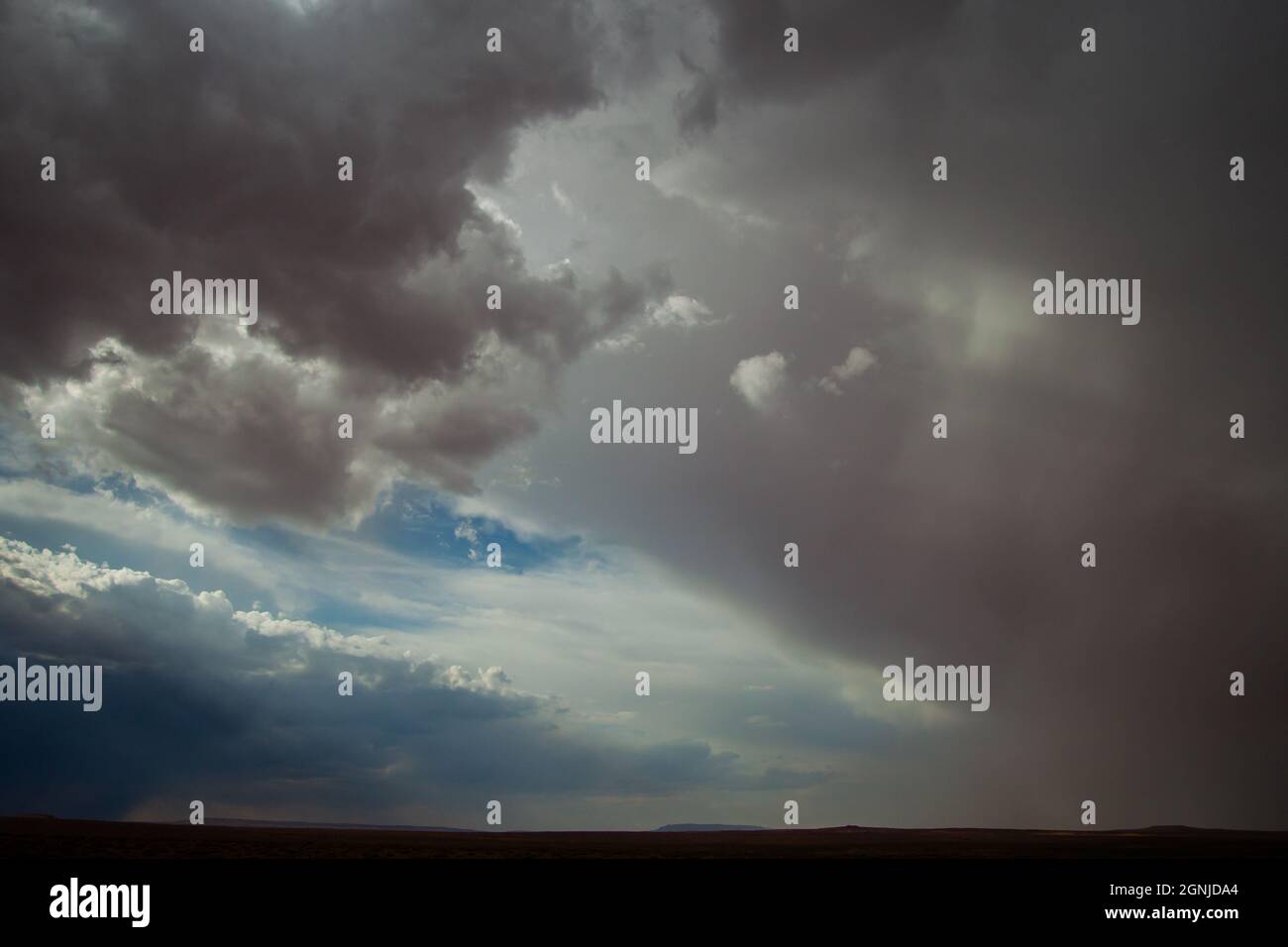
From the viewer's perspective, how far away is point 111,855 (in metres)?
70.3
